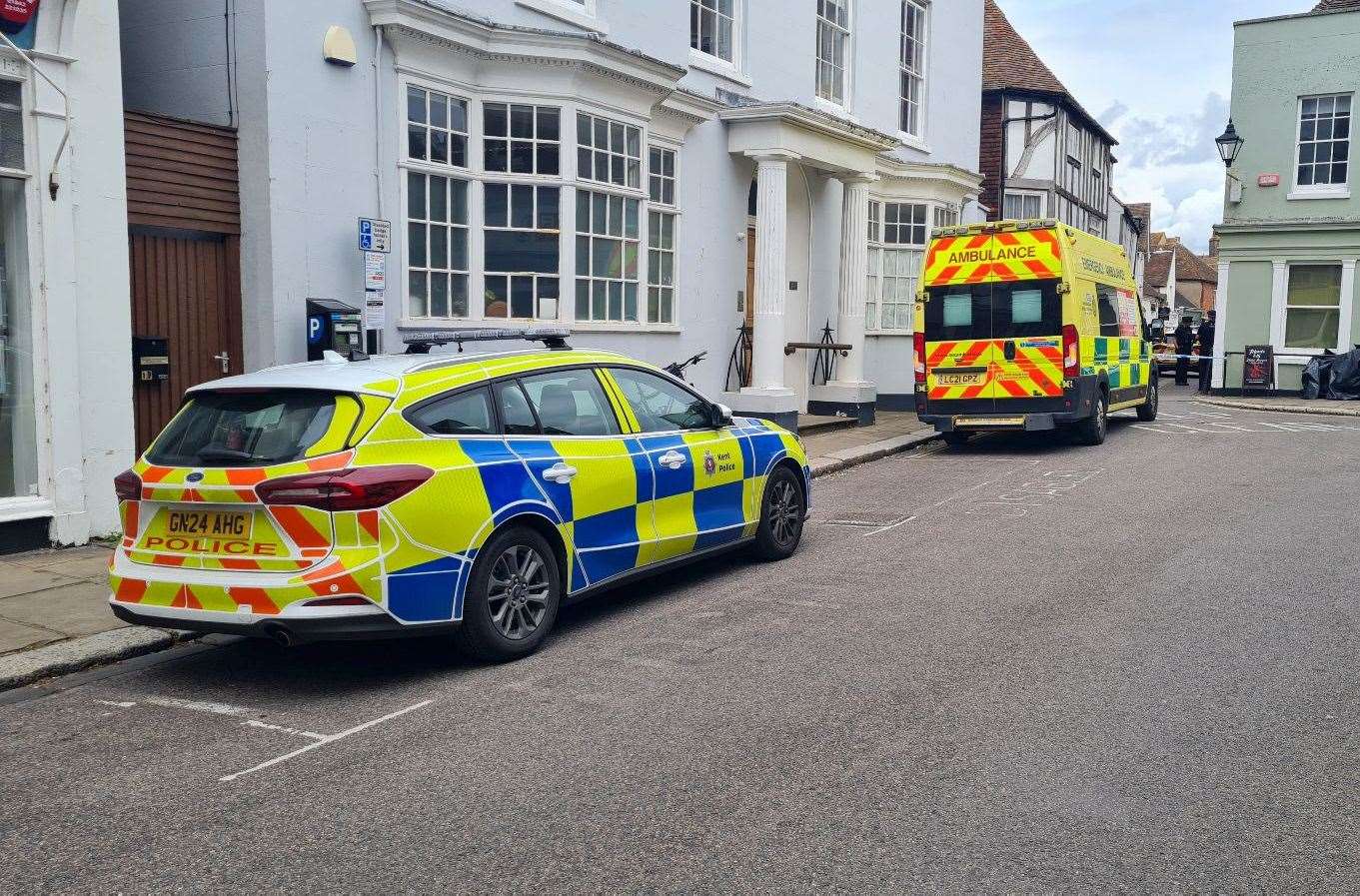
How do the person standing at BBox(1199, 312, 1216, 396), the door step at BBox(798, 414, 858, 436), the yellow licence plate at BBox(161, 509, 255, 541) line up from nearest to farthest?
1. the yellow licence plate at BBox(161, 509, 255, 541)
2. the door step at BBox(798, 414, 858, 436)
3. the person standing at BBox(1199, 312, 1216, 396)

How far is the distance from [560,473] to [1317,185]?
2529cm

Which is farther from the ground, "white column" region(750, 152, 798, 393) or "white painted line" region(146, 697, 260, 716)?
"white column" region(750, 152, 798, 393)

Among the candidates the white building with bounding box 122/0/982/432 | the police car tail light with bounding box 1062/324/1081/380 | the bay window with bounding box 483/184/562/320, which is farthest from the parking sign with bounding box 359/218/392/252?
the police car tail light with bounding box 1062/324/1081/380

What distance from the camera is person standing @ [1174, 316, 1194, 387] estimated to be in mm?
34281

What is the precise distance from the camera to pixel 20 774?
453 centimetres

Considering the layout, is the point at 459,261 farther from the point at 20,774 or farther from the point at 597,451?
the point at 20,774

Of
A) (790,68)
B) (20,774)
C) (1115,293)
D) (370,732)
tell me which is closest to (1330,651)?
(370,732)

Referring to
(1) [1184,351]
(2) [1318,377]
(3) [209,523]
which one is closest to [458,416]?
(3) [209,523]

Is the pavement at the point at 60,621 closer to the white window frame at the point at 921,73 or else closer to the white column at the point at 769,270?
the white column at the point at 769,270

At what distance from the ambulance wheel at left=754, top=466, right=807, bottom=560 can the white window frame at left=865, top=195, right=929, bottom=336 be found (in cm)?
1174

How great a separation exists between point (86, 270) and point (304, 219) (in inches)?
78.7

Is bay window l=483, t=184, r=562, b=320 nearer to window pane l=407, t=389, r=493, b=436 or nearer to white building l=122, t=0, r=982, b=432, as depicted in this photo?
white building l=122, t=0, r=982, b=432

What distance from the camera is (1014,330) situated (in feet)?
47.5

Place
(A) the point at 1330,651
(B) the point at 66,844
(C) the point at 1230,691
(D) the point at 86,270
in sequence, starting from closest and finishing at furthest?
(B) the point at 66,844, (C) the point at 1230,691, (A) the point at 1330,651, (D) the point at 86,270
